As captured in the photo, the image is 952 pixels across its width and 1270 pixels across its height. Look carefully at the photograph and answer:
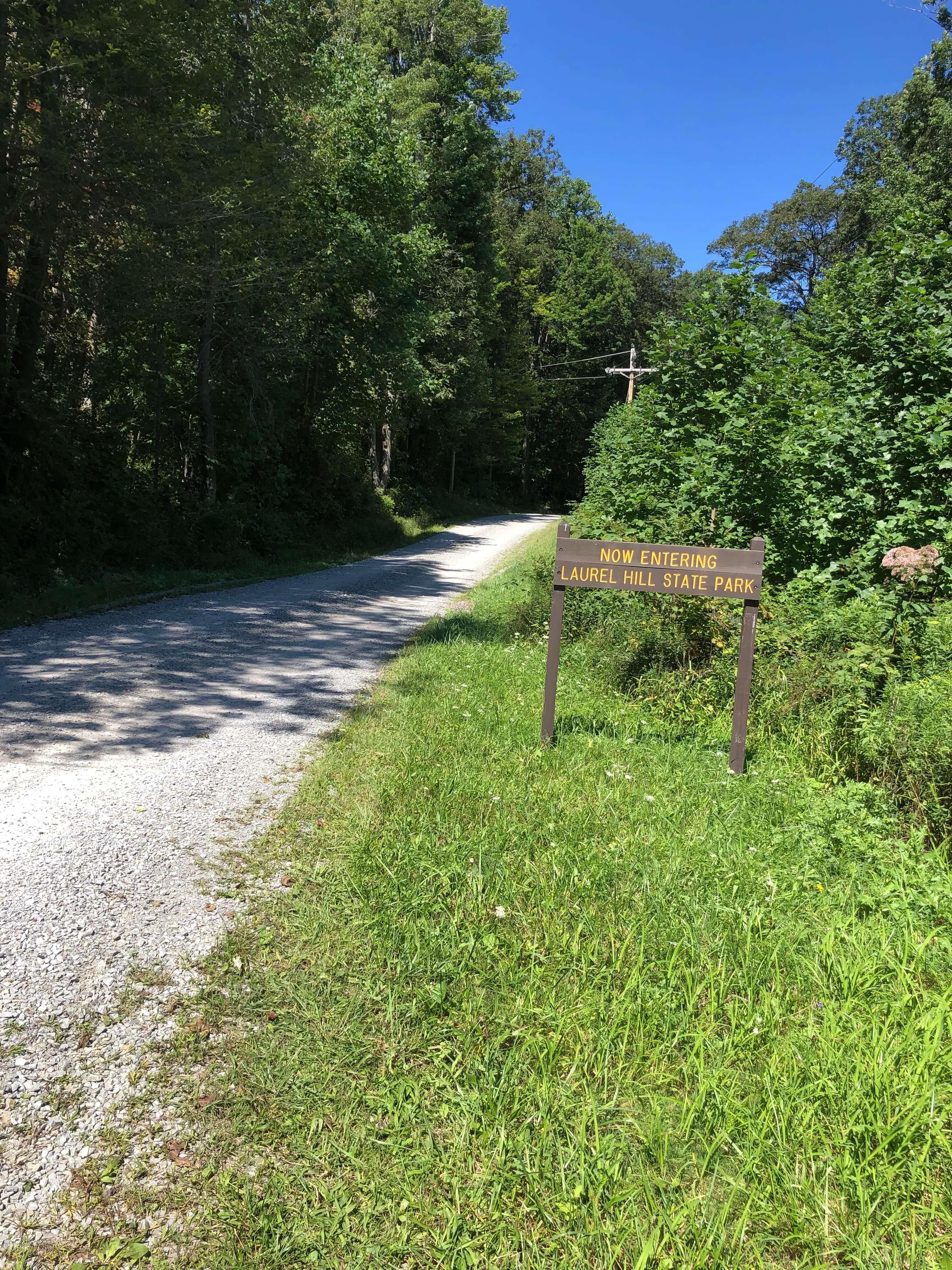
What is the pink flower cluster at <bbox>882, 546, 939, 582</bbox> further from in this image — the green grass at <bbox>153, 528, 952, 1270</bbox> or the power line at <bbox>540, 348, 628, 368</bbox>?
the power line at <bbox>540, 348, 628, 368</bbox>

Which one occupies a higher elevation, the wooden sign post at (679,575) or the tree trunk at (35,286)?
the tree trunk at (35,286)

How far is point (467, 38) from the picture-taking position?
3228 cm

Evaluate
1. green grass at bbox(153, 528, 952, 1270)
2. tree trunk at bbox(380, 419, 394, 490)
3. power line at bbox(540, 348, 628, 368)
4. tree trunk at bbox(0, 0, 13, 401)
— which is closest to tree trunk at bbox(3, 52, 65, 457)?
tree trunk at bbox(0, 0, 13, 401)

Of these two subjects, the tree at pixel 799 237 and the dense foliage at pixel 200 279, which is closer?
the dense foliage at pixel 200 279

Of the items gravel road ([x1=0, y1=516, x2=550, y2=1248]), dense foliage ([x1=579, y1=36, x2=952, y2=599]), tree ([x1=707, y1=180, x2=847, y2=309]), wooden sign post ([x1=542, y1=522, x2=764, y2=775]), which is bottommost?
gravel road ([x1=0, y1=516, x2=550, y2=1248])

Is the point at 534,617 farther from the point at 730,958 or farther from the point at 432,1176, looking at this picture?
the point at 432,1176

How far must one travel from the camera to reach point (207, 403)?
14766 millimetres

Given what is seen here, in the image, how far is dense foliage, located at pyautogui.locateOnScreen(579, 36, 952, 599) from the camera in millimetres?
6664

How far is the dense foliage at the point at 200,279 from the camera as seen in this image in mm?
9602

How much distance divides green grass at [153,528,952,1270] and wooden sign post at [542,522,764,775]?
90cm

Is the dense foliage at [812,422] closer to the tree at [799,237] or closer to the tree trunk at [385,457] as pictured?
the tree trunk at [385,457]

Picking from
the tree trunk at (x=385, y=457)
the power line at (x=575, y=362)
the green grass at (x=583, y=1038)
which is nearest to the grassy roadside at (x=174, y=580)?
the tree trunk at (x=385, y=457)

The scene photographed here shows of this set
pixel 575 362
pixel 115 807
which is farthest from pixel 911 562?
pixel 575 362

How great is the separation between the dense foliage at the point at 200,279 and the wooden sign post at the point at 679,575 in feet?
25.8
